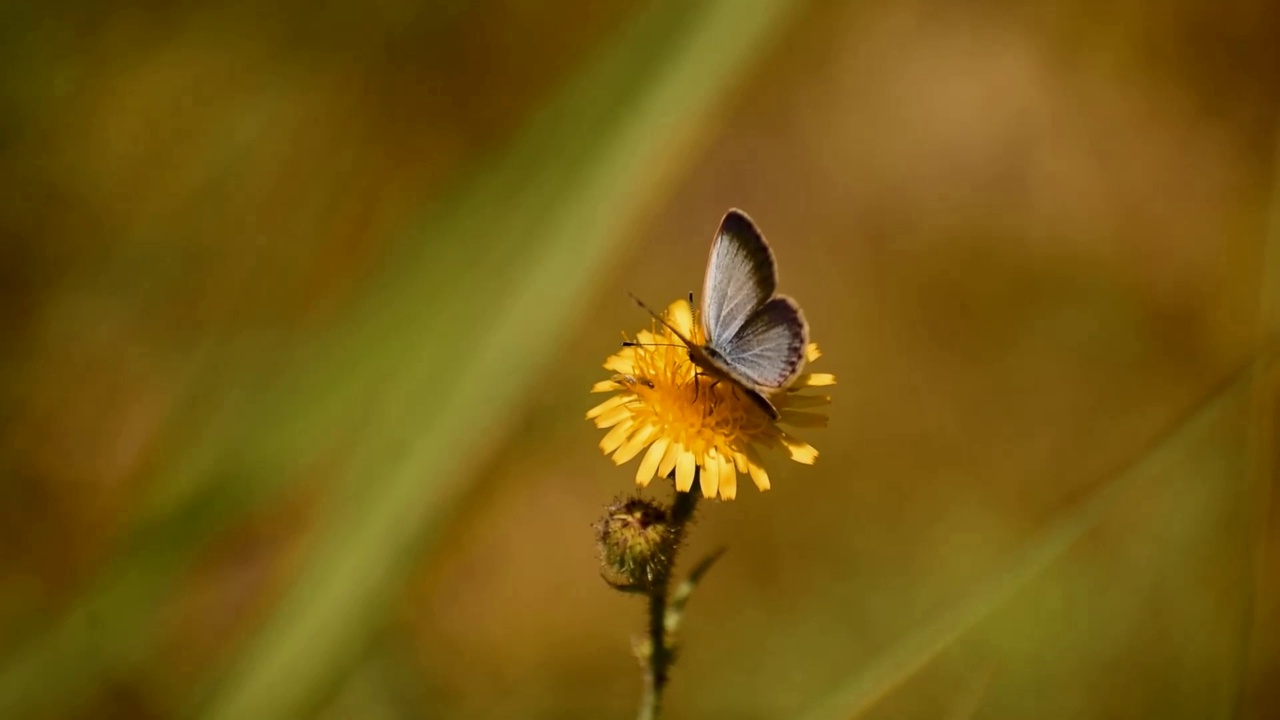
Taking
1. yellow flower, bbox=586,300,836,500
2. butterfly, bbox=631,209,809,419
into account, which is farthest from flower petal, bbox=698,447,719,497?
butterfly, bbox=631,209,809,419

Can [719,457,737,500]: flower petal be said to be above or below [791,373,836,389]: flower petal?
below

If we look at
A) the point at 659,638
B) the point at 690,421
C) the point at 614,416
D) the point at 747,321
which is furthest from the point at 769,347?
the point at 659,638

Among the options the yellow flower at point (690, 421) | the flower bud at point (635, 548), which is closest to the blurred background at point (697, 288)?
the flower bud at point (635, 548)

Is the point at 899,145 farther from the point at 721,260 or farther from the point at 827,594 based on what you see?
the point at 721,260

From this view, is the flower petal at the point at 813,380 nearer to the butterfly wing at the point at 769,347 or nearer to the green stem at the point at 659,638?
the butterfly wing at the point at 769,347

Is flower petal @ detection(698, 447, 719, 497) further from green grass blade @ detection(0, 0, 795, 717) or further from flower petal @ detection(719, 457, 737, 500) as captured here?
green grass blade @ detection(0, 0, 795, 717)

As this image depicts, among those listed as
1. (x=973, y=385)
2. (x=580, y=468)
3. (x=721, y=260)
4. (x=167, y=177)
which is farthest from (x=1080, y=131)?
(x=167, y=177)

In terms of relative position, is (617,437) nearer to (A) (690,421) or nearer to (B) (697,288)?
(A) (690,421)
